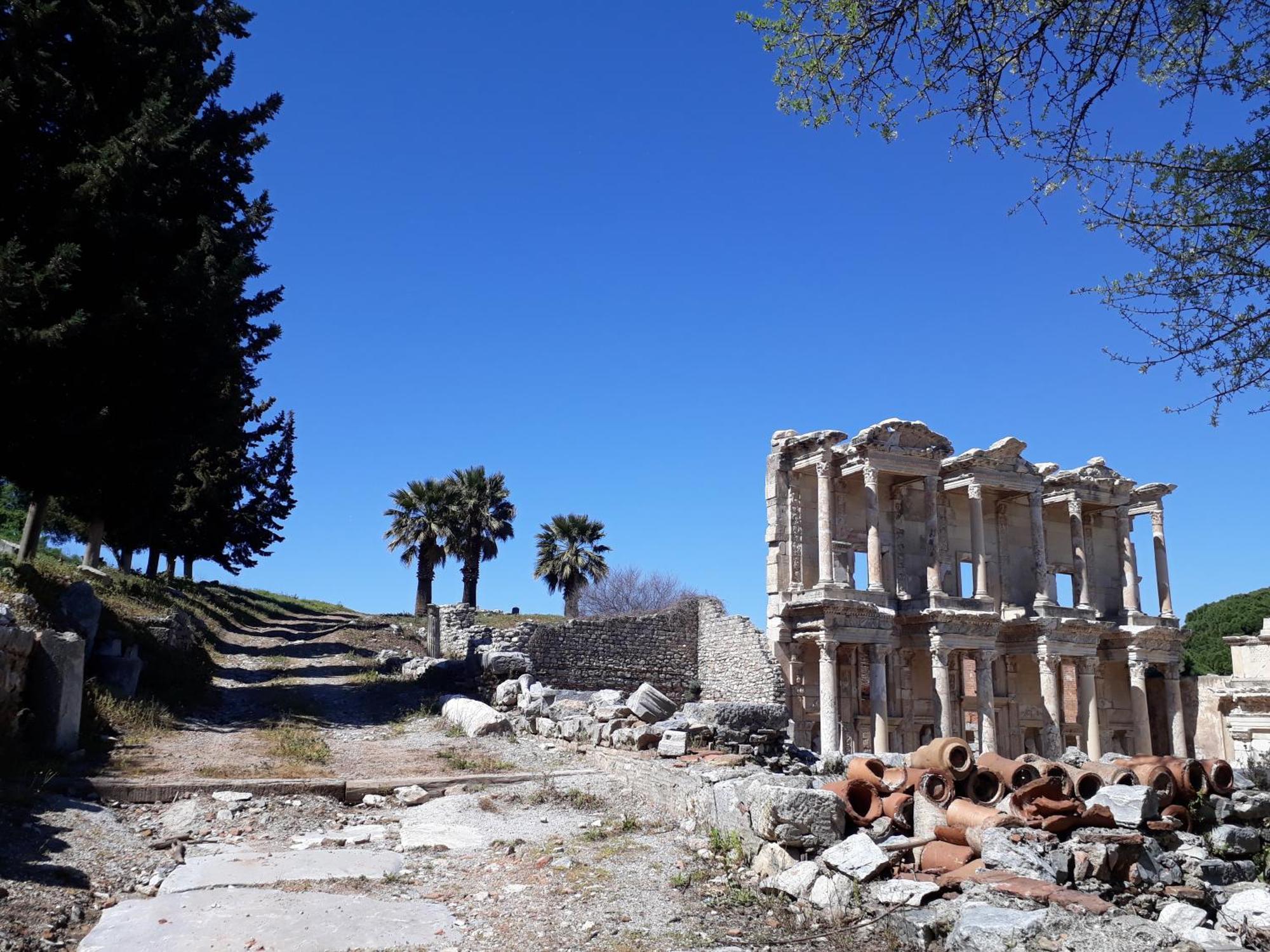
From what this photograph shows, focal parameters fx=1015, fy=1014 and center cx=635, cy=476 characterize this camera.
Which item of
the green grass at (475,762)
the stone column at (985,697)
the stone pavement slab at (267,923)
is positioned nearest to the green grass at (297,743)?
the green grass at (475,762)

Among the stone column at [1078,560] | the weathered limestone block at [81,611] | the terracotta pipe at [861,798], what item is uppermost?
the stone column at [1078,560]

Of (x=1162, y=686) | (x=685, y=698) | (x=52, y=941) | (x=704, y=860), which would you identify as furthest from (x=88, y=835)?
(x=1162, y=686)

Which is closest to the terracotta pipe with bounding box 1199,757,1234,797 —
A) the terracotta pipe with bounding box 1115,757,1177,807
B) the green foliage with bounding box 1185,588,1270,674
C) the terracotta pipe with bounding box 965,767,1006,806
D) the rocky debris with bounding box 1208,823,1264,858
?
the terracotta pipe with bounding box 1115,757,1177,807

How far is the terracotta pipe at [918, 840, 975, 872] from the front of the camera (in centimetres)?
783

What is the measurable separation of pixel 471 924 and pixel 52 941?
2.78 metres

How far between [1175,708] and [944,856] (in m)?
32.8

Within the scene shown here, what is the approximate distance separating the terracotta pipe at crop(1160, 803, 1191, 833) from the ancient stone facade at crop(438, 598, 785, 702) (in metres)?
18.9

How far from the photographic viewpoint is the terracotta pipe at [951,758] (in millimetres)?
9859

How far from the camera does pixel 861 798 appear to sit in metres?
9.67

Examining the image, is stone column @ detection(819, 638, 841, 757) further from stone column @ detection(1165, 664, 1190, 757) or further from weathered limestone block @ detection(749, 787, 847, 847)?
weathered limestone block @ detection(749, 787, 847, 847)

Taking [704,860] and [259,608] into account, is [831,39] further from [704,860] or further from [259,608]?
[259,608]

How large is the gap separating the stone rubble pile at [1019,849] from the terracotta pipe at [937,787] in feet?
0.06

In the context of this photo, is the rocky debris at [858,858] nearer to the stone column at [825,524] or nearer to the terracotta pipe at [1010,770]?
the terracotta pipe at [1010,770]

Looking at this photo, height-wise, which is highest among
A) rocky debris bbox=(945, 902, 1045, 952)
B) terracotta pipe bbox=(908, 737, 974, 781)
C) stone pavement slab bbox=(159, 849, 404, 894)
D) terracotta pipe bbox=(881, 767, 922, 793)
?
terracotta pipe bbox=(908, 737, 974, 781)
